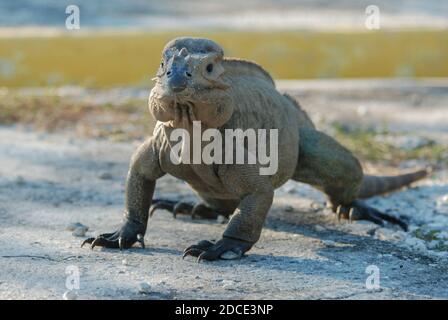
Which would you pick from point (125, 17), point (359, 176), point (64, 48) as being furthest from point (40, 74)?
point (359, 176)

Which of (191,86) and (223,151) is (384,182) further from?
(191,86)

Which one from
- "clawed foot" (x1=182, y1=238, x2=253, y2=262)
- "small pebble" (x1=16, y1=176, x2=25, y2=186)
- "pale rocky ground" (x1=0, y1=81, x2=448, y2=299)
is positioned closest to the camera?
"pale rocky ground" (x1=0, y1=81, x2=448, y2=299)

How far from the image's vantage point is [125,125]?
Answer: 11.5 metres

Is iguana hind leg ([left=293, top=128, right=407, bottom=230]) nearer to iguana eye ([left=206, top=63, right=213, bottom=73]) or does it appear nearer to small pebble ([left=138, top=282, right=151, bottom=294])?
iguana eye ([left=206, top=63, right=213, bottom=73])

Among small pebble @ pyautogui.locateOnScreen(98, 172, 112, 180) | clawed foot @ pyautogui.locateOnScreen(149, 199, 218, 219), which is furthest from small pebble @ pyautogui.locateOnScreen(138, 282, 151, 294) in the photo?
small pebble @ pyautogui.locateOnScreen(98, 172, 112, 180)

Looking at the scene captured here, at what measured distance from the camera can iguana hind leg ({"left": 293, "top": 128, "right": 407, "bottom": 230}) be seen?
26.1 feet

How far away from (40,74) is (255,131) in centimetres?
806

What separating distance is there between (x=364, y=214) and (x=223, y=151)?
1879 millimetres

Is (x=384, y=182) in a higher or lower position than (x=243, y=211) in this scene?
lower

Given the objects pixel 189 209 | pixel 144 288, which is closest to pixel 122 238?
pixel 144 288

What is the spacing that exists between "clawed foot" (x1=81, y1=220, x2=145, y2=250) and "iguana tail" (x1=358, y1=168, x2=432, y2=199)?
237 cm

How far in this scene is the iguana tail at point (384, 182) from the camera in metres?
8.98

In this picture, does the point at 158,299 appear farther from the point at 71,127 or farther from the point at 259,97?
the point at 71,127

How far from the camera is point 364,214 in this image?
27.1 feet
